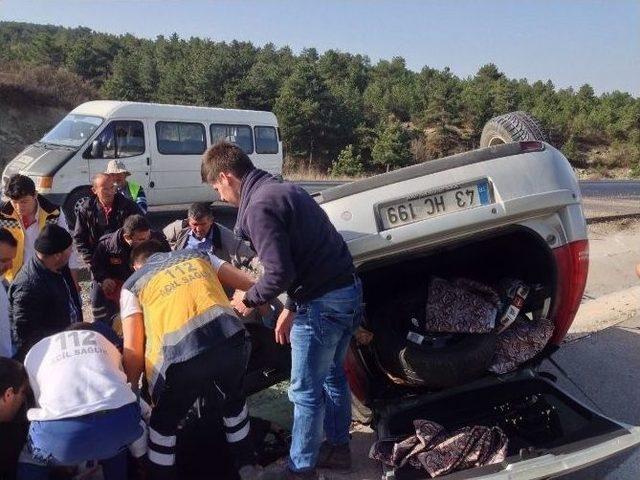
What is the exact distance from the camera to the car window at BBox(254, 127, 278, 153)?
Answer: 14.8 meters

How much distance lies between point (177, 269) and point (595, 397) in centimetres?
275

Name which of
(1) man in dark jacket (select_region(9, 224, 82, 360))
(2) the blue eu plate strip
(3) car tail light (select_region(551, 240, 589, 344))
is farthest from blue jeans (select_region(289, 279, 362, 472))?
(1) man in dark jacket (select_region(9, 224, 82, 360))

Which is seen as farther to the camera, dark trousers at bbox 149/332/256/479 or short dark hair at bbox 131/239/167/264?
short dark hair at bbox 131/239/167/264

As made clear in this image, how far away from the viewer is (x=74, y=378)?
8.21 ft

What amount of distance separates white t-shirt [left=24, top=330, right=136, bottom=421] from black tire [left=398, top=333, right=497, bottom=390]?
1343 millimetres

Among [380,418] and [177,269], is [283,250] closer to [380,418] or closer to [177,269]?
[177,269]

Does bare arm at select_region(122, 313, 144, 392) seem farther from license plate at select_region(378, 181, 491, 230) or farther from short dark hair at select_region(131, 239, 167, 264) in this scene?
license plate at select_region(378, 181, 491, 230)

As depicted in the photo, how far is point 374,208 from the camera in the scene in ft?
8.82

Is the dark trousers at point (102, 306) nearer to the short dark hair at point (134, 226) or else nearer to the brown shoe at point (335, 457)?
the short dark hair at point (134, 226)

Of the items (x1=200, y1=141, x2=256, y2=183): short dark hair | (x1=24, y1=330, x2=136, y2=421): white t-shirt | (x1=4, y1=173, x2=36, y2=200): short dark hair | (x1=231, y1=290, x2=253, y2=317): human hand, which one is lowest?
(x1=24, y1=330, x2=136, y2=421): white t-shirt

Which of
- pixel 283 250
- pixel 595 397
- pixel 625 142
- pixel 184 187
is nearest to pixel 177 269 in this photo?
pixel 283 250

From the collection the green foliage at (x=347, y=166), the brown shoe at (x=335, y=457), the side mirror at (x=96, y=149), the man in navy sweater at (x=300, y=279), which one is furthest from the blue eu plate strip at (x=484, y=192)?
the green foliage at (x=347, y=166)

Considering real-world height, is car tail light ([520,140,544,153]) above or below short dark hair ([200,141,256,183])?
above

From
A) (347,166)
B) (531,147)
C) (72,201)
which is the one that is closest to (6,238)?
(531,147)
